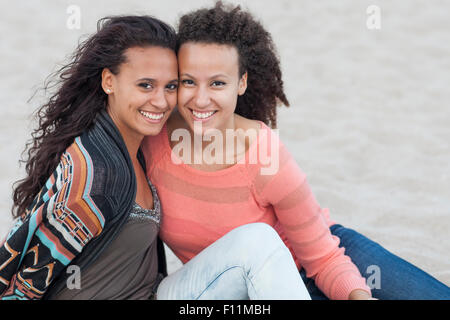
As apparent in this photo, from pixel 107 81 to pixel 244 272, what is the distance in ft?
2.86

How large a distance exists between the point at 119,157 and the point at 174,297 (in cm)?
54

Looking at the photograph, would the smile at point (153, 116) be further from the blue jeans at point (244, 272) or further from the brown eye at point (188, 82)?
the blue jeans at point (244, 272)

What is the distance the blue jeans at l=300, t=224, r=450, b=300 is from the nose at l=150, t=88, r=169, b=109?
94cm

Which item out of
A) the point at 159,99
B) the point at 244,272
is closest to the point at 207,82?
the point at 159,99

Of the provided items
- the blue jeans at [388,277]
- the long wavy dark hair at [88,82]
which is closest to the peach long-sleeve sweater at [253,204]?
the blue jeans at [388,277]

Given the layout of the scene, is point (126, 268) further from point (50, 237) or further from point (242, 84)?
point (242, 84)

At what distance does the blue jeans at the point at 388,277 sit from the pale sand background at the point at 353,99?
58 centimetres

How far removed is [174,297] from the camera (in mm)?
2096

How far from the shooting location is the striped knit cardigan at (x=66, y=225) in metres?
1.90

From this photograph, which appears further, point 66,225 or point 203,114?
point 203,114

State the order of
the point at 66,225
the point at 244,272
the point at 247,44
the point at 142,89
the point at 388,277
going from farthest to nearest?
the point at 388,277 → the point at 247,44 → the point at 142,89 → the point at 244,272 → the point at 66,225

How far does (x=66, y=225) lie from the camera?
1898 millimetres

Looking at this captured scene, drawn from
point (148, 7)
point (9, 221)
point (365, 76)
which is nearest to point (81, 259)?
point (9, 221)

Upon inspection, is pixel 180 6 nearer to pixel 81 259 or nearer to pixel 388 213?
pixel 388 213
